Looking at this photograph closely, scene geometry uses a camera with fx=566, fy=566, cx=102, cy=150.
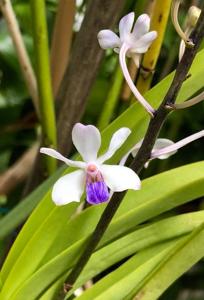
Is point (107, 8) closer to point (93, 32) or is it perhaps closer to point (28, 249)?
point (93, 32)

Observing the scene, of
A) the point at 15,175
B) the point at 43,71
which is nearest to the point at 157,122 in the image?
the point at 43,71

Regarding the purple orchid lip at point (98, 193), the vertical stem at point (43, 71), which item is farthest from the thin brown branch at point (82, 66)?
the purple orchid lip at point (98, 193)

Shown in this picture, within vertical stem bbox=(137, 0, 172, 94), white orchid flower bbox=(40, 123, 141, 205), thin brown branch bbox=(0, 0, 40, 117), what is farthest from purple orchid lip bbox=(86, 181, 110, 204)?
thin brown branch bbox=(0, 0, 40, 117)

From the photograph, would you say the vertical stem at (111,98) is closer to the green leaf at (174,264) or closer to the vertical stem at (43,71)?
the vertical stem at (43,71)

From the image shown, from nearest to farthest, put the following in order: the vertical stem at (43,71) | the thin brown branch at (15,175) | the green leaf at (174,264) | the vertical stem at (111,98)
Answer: the green leaf at (174,264), the vertical stem at (43,71), the vertical stem at (111,98), the thin brown branch at (15,175)

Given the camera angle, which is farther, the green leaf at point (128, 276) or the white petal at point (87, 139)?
the green leaf at point (128, 276)

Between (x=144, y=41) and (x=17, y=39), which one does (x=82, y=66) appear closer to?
(x=17, y=39)

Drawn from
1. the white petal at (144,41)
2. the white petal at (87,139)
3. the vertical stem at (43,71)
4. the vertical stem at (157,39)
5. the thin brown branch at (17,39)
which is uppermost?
the thin brown branch at (17,39)
